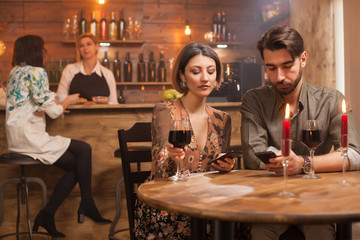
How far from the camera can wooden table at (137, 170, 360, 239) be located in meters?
1.08

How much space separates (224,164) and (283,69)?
589mm

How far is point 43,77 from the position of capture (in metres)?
3.25

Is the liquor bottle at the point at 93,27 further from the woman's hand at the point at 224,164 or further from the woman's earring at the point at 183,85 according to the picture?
the woman's hand at the point at 224,164

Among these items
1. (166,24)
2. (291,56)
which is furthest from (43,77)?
(166,24)

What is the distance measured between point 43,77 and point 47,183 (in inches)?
34.1

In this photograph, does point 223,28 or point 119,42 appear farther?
point 223,28

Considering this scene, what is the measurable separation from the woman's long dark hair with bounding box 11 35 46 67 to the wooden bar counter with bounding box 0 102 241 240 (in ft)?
1.44

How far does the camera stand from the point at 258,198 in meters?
1.28

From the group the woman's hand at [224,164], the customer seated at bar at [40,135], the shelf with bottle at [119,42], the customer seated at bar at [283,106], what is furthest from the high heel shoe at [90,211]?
the shelf with bottle at [119,42]

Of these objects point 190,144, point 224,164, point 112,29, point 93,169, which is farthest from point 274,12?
point 224,164

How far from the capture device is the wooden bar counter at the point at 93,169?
11.4ft

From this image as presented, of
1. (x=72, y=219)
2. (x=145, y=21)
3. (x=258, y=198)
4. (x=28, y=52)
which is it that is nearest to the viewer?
(x=258, y=198)

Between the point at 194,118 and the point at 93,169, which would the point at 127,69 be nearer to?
the point at 93,169

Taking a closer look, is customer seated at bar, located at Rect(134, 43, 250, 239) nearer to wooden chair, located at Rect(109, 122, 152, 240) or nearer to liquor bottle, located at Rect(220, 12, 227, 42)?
wooden chair, located at Rect(109, 122, 152, 240)
